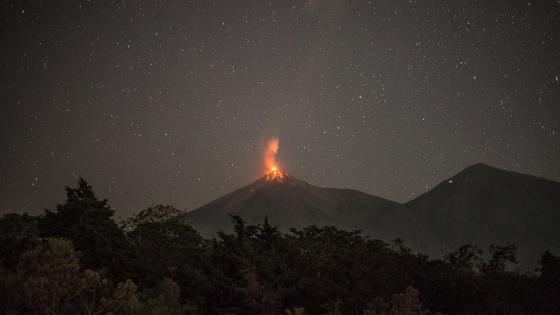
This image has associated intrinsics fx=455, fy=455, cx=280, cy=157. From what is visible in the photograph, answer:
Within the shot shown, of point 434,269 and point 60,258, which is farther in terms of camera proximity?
A: point 434,269

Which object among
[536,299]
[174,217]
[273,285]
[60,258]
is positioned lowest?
Answer: [536,299]

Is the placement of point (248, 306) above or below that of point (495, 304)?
above

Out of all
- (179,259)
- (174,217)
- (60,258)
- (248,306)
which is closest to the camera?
(60,258)

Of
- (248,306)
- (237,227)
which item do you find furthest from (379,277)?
(248,306)

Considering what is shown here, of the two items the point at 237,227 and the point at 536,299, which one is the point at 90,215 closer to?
the point at 237,227

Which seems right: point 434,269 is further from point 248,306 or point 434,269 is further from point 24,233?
point 24,233

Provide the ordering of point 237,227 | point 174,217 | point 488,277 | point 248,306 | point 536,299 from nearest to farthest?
point 248,306, point 237,227, point 536,299, point 488,277, point 174,217
